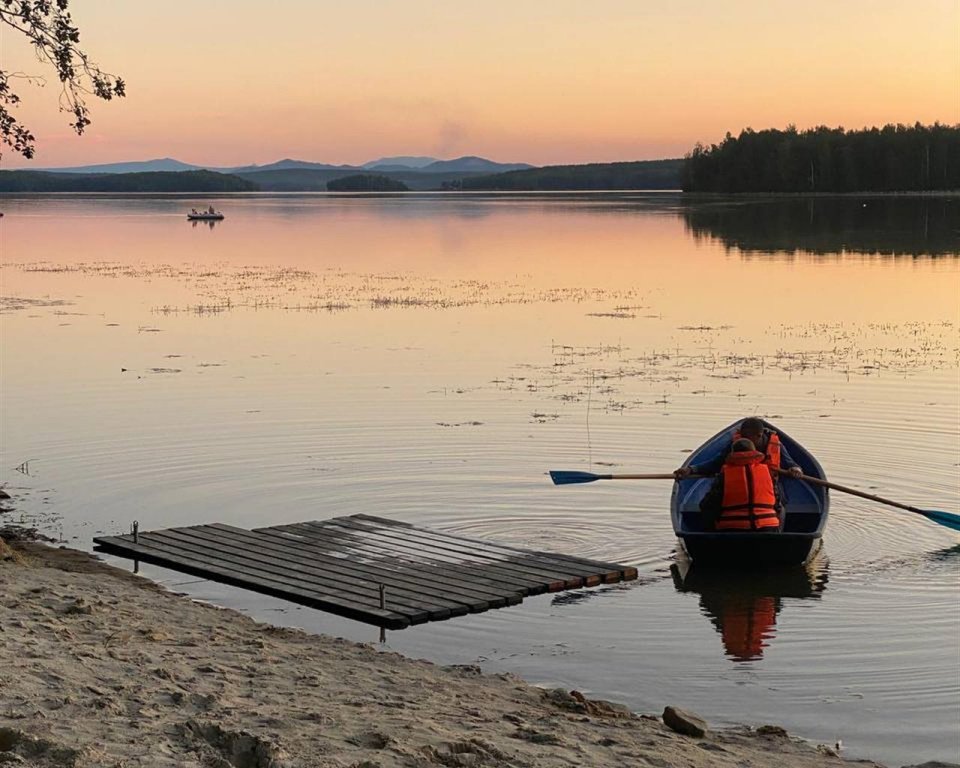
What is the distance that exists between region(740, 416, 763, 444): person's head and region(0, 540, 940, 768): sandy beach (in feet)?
17.9

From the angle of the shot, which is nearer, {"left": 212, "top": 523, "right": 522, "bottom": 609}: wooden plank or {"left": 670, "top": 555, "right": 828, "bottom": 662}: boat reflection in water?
{"left": 670, "top": 555, "right": 828, "bottom": 662}: boat reflection in water

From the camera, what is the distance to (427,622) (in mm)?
11742

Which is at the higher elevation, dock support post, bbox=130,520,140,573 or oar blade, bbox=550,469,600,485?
oar blade, bbox=550,469,600,485

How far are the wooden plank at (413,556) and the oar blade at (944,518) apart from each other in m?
4.39

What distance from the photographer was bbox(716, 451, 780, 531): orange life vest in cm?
1373

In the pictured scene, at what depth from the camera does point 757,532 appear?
13.7 meters

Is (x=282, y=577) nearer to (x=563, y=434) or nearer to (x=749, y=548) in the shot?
(x=749, y=548)

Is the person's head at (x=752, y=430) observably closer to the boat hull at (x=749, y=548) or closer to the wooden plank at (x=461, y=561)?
the boat hull at (x=749, y=548)

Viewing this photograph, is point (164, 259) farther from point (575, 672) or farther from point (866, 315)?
point (575, 672)

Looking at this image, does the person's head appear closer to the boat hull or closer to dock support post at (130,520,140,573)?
the boat hull

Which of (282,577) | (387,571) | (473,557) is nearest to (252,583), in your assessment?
(282,577)

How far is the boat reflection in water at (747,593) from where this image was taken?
11.8 meters

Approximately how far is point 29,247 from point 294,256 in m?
14.0

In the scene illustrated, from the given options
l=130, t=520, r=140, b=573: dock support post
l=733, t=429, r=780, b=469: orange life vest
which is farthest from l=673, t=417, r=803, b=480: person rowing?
l=130, t=520, r=140, b=573: dock support post
